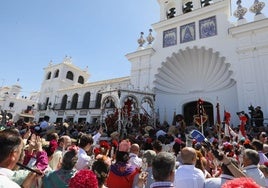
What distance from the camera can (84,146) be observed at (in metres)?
3.26

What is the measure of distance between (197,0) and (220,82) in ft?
26.3

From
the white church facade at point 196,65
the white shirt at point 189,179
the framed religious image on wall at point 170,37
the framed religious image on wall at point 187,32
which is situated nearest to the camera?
the white shirt at point 189,179

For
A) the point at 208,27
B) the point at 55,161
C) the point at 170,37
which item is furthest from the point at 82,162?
the point at 170,37

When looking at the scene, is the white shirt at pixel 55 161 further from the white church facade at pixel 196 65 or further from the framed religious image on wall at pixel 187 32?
the framed religious image on wall at pixel 187 32

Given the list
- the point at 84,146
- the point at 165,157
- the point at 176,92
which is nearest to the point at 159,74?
the point at 176,92

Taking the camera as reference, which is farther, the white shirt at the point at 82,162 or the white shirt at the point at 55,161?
the white shirt at the point at 82,162

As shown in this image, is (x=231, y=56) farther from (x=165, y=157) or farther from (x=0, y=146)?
(x=0, y=146)

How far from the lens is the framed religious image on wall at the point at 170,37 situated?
15.9 metres

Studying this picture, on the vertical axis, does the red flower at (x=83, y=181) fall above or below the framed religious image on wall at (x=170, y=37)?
below

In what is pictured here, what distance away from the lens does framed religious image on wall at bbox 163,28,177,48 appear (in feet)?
52.1

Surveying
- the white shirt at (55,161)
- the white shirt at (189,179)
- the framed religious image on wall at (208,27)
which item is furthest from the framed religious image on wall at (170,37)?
the white shirt at (189,179)

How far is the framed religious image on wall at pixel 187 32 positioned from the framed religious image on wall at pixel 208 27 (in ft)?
2.15

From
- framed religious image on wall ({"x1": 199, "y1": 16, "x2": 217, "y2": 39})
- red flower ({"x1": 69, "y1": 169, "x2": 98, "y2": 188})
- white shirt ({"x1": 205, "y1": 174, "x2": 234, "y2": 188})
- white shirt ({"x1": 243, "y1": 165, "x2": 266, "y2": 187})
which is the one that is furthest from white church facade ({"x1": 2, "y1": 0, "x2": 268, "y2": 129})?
red flower ({"x1": 69, "y1": 169, "x2": 98, "y2": 188})

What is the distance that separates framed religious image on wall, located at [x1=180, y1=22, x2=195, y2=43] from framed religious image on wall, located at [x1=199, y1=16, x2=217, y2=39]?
65 centimetres
